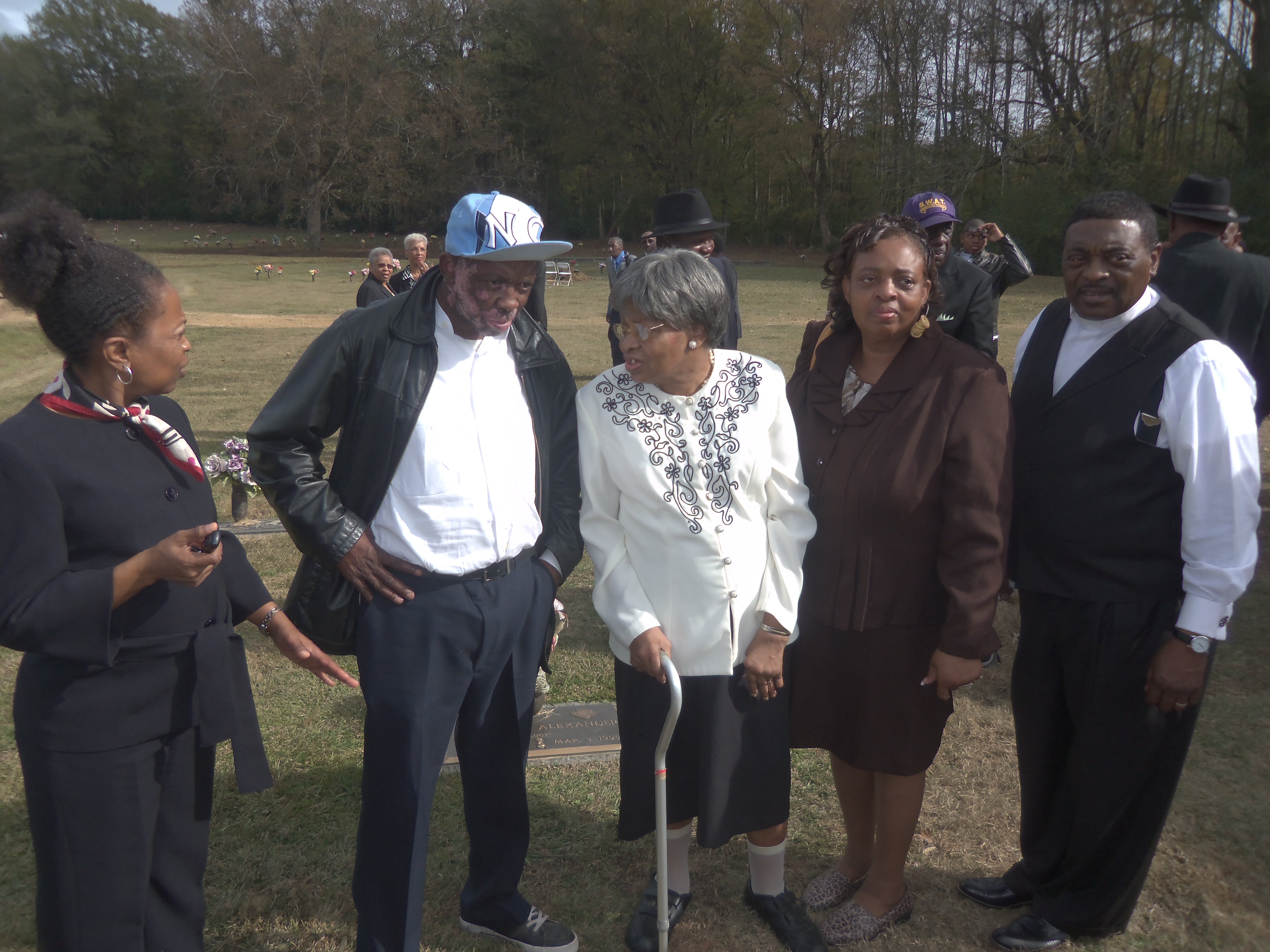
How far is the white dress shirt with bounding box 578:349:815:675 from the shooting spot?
2.42 meters

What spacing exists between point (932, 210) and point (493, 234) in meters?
3.72

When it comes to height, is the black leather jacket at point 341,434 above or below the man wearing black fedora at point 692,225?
below

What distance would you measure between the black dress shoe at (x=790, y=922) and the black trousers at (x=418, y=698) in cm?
101

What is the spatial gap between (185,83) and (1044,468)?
66092mm

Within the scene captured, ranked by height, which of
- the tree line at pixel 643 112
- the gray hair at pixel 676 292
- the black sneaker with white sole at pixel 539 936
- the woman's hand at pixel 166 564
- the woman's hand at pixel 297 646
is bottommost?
the black sneaker with white sole at pixel 539 936

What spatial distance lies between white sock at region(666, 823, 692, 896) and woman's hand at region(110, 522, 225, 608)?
1.52 metres

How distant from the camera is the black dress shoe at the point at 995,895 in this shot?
9.87ft

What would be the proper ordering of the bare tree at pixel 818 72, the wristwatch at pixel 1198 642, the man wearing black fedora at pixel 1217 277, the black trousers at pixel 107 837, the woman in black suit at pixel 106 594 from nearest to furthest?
the woman in black suit at pixel 106 594, the black trousers at pixel 107 837, the wristwatch at pixel 1198 642, the man wearing black fedora at pixel 1217 277, the bare tree at pixel 818 72

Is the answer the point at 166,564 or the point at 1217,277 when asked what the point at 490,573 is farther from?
the point at 1217,277

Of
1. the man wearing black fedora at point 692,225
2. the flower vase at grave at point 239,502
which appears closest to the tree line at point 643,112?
the man wearing black fedora at point 692,225

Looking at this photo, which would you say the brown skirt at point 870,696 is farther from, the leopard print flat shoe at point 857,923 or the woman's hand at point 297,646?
the woman's hand at point 297,646

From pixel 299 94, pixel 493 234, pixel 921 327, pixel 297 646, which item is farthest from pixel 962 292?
pixel 299 94

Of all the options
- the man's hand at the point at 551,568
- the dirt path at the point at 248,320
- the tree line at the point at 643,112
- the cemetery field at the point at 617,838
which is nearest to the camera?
the man's hand at the point at 551,568

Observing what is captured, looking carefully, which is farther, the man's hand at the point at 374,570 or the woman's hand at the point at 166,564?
the man's hand at the point at 374,570
